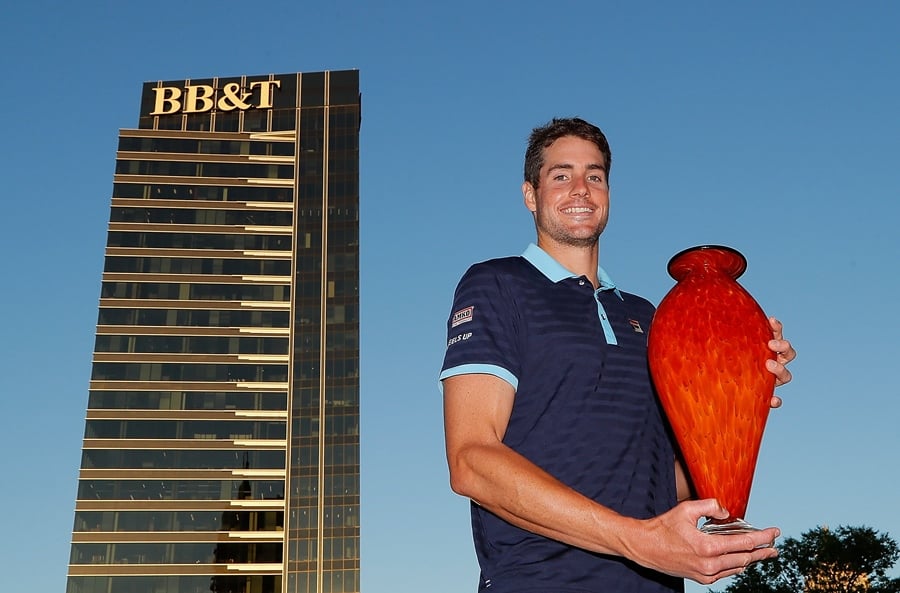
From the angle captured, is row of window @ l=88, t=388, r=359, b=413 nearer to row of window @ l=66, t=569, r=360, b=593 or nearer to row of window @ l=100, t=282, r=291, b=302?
row of window @ l=100, t=282, r=291, b=302

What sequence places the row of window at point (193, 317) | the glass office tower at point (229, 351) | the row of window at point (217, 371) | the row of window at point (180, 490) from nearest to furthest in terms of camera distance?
the glass office tower at point (229, 351) < the row of window at point (180, 490) < the row of window at point (217, 371) < the row of window at point (193, 317)

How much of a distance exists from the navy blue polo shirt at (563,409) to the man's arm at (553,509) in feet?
0.33

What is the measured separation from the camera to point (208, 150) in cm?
9244

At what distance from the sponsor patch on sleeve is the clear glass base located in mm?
915

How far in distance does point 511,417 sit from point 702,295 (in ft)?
2.18

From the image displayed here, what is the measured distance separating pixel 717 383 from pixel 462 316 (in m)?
0.80

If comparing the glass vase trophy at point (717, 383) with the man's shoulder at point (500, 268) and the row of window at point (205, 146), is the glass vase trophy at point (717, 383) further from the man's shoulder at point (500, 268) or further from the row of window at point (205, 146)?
the row of window at point (205, 146)

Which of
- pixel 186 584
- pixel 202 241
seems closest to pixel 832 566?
pixel 186 584

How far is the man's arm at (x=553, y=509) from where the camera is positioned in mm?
2041

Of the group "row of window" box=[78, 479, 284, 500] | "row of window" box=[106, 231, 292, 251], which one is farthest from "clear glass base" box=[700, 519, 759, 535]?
"row of window" box=[106, 231, 292, 251]

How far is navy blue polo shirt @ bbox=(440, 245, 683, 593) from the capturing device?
8.57 feet

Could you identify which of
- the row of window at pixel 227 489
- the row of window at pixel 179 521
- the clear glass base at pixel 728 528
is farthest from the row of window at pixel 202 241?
the clear glass base at pixel 728 528

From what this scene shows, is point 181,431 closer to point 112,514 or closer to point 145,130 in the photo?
point 112,514

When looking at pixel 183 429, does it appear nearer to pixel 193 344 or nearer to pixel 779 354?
pixel 193 344
